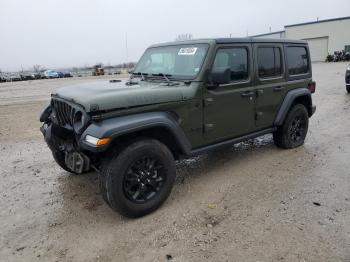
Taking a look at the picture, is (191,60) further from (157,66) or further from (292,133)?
(292,133)

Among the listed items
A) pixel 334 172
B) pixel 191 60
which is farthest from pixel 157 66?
pixel 334 172

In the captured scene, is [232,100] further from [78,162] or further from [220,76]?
[78,162]

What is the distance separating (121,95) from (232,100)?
1.72 m

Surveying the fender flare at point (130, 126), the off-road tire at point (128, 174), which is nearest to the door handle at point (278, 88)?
the fender flare at point (130, 126)

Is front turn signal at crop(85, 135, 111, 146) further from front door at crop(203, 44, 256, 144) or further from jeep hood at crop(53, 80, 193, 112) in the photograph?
front door at crop(203, 44, 256, 144)

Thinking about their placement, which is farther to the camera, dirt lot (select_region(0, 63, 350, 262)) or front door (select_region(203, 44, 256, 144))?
front door (select_region(203, 44, 256, 144))

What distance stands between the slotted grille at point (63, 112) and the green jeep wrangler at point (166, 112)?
0.01 metres

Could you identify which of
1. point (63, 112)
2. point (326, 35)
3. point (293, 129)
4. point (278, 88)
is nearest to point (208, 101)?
point (278, 88)

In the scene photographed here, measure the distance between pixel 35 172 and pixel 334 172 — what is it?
4570mm

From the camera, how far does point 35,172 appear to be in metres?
5.41

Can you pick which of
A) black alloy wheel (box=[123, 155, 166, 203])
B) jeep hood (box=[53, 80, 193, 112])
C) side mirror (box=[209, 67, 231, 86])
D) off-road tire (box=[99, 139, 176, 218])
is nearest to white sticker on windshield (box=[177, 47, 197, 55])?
side mirror (box=[209, 67, 231, 86])

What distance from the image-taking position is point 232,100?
4.71 metres

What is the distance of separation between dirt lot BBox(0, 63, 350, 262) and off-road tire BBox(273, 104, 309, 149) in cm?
20

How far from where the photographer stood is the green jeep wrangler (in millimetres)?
3602
